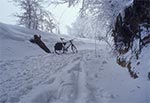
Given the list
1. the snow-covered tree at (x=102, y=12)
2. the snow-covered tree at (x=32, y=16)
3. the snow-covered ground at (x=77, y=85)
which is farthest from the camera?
the snow-covered tree at (x=32, y=16)

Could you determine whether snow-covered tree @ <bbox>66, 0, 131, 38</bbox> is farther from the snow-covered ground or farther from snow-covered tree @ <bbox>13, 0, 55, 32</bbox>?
snow-covered tree @ <bbox>13, 0, 55, 32</bbox>

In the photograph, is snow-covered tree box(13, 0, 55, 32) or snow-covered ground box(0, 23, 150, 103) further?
snow-covered tree box(13, 0, 55, 32)

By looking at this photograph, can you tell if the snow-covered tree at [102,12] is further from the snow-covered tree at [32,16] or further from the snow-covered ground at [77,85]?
the snow-covered tree at [32,16]

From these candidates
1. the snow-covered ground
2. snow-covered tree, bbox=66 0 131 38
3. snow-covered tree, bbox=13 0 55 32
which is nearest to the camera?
the snow-covered ground

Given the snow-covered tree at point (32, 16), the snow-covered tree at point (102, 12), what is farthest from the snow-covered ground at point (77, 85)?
the snow-covered tree at point (32, 16)

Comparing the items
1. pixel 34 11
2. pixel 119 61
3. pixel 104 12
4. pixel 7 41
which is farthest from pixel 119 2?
pixel 34 11

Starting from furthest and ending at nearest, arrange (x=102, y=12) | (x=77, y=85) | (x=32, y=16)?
1. (x=32, y=16)
2. (x=102, y=12)
3. (x=77, y=85)

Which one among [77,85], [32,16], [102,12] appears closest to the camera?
[77,85]

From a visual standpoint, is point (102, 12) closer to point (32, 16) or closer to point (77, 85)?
point (77, 85)

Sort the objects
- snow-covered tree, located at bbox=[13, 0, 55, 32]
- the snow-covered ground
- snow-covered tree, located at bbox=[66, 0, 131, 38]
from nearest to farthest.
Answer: the snow-covered ground < snow-covered tree, located at bbox=[66, 0, 131, 38] < snow-covered tree, located at bbox=[13, 0, 55, 32]

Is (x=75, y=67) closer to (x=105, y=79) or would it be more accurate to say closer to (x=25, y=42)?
(x=105, y=79)

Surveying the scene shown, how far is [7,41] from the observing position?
19.1 meters

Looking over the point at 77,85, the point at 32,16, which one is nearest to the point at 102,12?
the point at 77,85

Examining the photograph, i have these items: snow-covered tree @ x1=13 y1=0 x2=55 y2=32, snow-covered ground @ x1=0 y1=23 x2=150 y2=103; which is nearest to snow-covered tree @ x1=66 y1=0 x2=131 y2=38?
snow-covered ground @ x1=0 y1=23 x2=150 y2=103
